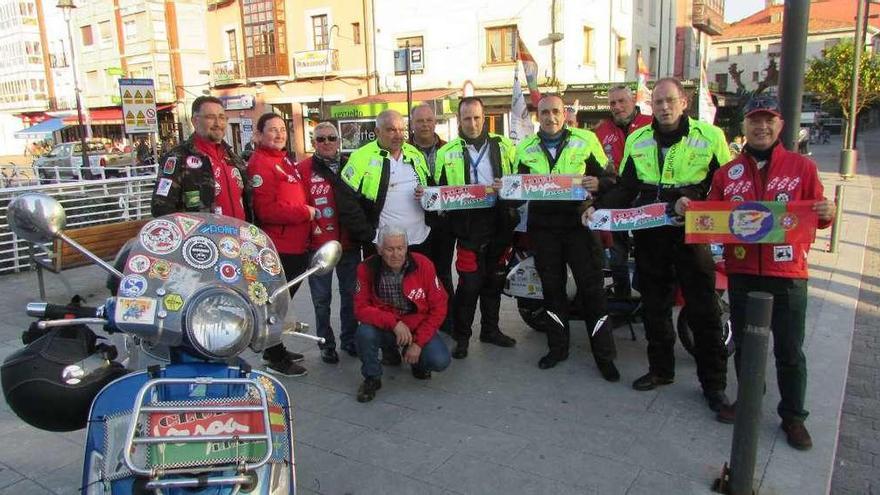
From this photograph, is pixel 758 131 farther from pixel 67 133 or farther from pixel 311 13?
pixel 67 133

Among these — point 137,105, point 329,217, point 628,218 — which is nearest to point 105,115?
point 137,105

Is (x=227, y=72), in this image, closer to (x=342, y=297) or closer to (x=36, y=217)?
(x=342, y=297)

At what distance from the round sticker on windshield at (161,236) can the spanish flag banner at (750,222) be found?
2744 mm

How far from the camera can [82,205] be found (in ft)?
31.8

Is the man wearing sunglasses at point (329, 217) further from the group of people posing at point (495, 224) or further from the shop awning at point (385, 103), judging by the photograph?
the shop awning at point (385, 103)

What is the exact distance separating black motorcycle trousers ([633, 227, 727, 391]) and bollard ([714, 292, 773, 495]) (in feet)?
3.22

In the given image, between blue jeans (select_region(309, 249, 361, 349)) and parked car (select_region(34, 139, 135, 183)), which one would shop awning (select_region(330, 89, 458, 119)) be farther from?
blue jeans (select_region(309, 249, 361, 349))

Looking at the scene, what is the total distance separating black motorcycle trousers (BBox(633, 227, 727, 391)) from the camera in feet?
12.8

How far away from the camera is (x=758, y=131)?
136 inches

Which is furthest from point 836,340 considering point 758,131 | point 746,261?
point 758,131

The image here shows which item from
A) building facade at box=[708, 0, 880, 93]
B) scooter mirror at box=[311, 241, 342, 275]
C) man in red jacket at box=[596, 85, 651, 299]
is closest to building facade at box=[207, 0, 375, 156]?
man in red jacket at box=[596, 85, 651, 299]

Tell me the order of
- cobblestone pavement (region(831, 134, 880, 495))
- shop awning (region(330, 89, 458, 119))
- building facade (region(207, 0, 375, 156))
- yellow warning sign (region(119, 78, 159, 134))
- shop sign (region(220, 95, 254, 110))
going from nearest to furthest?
1. cobblestone pavement (region(831, 134, 880, 495))
2. yellow warning sign (region(119, 78, 159, 134))
3. shop awning (region(330, 89, 458, 119))
4. building facade (region(207, 0, 375, 156))
5. shop sign (region(220, 95, 254, 110))

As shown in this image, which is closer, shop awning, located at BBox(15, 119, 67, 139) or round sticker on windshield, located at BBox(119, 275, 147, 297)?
round sticker on windshield, located at BBox(119, 275, 147, 297)

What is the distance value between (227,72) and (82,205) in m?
23.7
